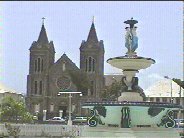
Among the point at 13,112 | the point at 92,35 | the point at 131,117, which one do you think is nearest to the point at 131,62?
the point at 131,117

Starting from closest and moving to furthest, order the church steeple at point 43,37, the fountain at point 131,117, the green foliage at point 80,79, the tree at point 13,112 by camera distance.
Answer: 1. the fountain at point 131,117
2. the tree at point 13,112
3. the green foliage at point 80,79
4. the church steeple at point 43,37

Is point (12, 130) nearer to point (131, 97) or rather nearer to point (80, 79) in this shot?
point (131, 97)

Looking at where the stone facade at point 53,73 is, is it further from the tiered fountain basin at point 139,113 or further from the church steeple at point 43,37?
the tiered fountain basin at point 139,113

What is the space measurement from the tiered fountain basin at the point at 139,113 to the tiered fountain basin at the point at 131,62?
2.39m

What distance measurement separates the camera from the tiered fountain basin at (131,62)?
66.4 feet

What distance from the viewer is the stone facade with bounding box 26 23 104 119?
95000 mm

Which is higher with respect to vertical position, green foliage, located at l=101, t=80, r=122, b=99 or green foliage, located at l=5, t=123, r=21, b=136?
green foliage, located at l=101, t=80, r=122, b=99

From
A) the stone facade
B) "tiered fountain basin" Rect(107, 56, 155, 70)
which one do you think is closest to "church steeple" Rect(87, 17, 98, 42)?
the stone facade

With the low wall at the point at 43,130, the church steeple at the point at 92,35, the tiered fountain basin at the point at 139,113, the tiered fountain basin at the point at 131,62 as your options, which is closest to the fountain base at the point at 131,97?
the tiered fountain basin at the point at 131,62

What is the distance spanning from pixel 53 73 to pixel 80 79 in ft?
20.8

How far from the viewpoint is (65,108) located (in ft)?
306

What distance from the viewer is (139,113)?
733 inches

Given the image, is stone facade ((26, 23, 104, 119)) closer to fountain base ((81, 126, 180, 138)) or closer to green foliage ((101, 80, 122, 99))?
green foliage ((101, 80, 122, 99))

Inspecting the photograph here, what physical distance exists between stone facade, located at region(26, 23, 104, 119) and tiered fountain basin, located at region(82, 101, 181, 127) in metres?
75.4
